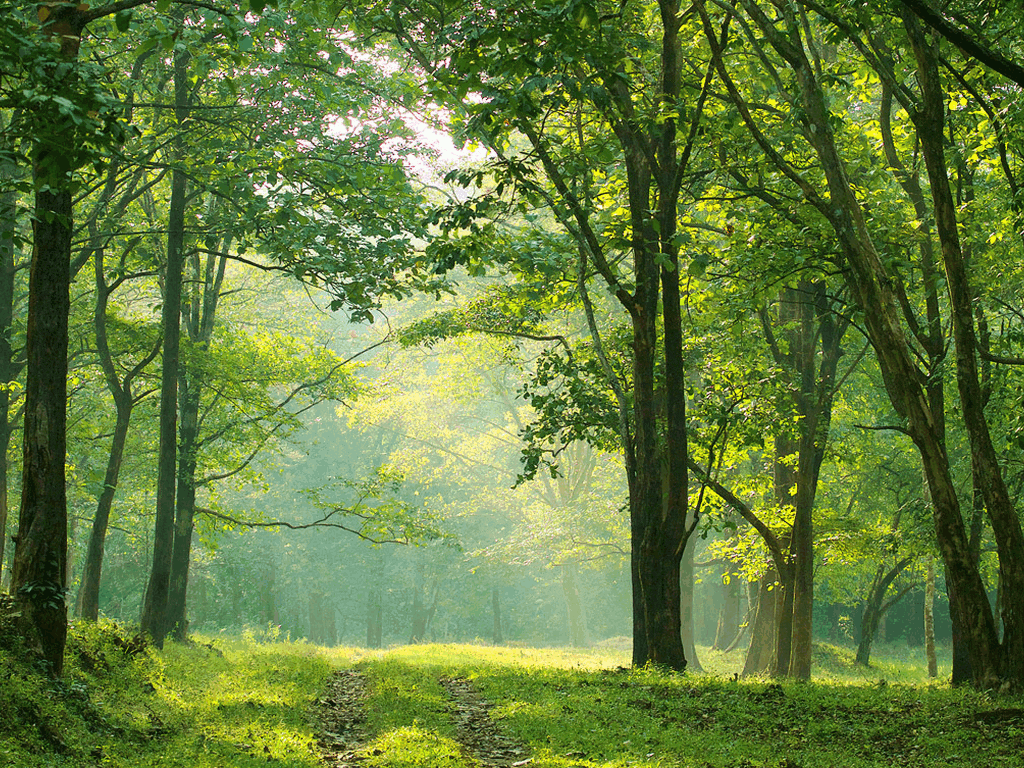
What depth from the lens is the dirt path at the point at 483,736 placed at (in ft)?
23.7

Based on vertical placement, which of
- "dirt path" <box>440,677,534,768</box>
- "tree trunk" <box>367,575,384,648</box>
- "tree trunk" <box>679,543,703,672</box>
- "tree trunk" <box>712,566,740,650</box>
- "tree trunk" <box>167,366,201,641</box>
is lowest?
"tree trunk" <box>367,575,384,648</box>

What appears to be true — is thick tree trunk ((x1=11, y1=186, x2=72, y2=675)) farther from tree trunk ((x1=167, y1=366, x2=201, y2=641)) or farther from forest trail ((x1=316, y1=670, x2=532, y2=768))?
tree trunk ((x1=167, y1=366, x2=201, y2=641))

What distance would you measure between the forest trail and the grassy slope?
6.0 inches

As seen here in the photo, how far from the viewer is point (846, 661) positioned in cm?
2808

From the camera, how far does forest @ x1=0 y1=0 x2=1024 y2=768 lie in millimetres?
8250

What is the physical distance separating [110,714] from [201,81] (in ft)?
38.7

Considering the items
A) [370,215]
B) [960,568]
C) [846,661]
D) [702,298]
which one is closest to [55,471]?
[370,215]

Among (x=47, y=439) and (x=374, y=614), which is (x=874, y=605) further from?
(x=374, y=614)

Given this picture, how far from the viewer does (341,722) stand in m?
9.52

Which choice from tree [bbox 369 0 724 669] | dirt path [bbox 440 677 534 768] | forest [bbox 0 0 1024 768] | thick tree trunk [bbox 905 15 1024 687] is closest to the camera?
dirt path [bbox 440 677 534 768]

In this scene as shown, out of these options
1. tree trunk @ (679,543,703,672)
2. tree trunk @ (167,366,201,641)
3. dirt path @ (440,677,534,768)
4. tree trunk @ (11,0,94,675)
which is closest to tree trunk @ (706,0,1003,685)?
dirt path @ (440,677,534,768)

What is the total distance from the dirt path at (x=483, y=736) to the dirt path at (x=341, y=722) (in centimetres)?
102

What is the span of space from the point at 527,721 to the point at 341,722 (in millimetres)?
2251

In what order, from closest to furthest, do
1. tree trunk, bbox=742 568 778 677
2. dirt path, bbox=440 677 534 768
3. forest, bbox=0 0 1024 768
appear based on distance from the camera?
dirt path, bbox=440 677 534 768 < forest, bbox=0 0 1024 768 < tree trunk, bbox=742 568 778 677
